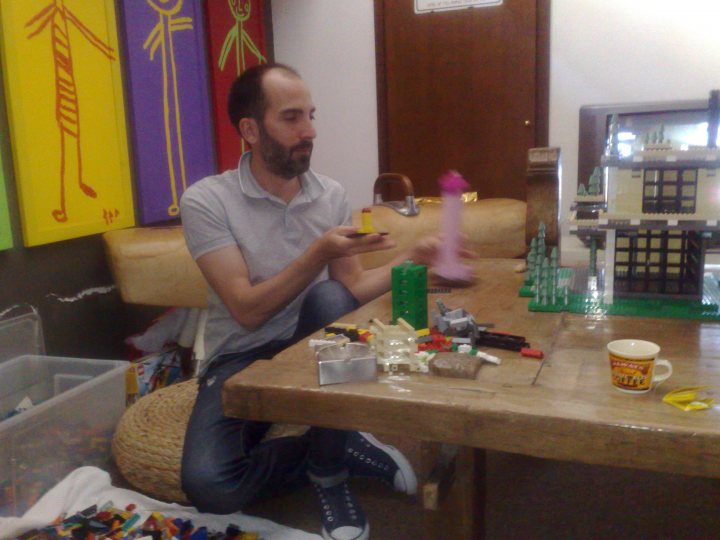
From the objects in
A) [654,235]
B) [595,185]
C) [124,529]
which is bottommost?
[124,529]

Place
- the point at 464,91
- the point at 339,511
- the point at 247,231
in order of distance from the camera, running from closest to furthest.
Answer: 1. the point at 339,511
2. the point at 247,231
3. the point at 464,91

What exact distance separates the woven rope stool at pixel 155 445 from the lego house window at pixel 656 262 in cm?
89

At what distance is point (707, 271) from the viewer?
1.69 metres

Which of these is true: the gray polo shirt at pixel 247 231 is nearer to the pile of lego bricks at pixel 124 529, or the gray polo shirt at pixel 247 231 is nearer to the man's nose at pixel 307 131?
the man's nose at pixel 307 131

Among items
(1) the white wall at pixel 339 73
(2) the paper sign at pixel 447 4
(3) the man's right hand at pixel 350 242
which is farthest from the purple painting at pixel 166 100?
(3) the man's right hand at pixel 350 242

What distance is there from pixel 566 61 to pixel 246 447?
8.20 ft

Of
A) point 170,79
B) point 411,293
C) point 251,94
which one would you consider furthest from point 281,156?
point 170,79

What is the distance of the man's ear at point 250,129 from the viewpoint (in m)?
1.81

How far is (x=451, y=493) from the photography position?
1.15 metres

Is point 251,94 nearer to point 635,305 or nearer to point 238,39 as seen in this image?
point 635,305

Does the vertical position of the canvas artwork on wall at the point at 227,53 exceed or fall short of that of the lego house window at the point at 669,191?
it exceeds it

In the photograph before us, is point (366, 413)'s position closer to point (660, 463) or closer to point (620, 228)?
point (660, 463)

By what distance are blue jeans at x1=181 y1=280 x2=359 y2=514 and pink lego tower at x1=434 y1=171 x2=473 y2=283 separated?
27 cm

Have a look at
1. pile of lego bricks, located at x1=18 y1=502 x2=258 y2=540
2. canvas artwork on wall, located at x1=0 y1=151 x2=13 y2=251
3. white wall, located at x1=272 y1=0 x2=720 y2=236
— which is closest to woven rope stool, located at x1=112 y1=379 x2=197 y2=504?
pile of lego bricks, located at x1=18 y1=502 x2=258 y2=540
